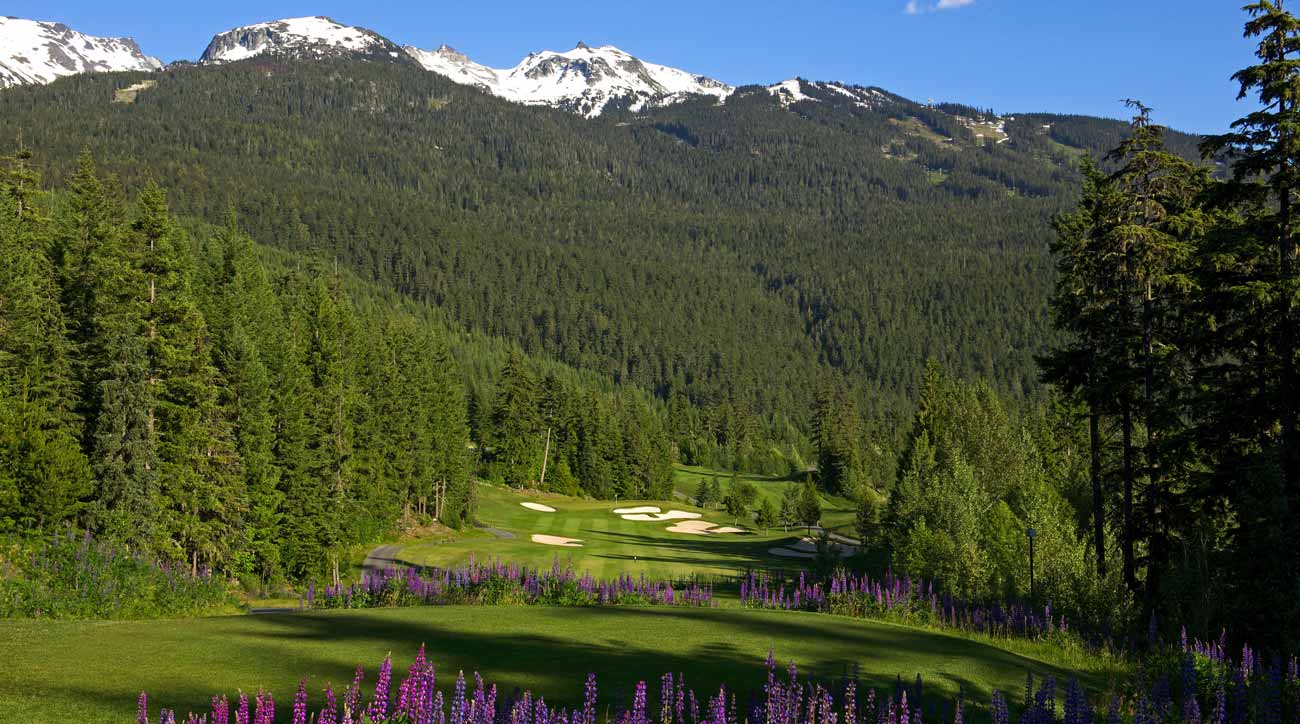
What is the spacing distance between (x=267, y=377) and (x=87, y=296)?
9370 mm

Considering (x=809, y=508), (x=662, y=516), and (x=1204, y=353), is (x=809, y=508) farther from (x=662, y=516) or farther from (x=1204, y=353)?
(x=1204, y=353)

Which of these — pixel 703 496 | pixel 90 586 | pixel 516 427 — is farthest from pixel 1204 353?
pixel 703 496

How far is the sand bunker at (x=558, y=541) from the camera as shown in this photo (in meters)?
59.6

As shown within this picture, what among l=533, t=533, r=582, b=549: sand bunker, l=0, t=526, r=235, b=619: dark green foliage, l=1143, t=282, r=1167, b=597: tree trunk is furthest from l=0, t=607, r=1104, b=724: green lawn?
l=533, t=533, r=582, b=549: sand bunker

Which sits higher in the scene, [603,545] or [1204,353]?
[1204,353]

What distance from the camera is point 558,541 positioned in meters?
62.6

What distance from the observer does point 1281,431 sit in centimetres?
2184

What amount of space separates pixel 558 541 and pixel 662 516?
73.6 ft

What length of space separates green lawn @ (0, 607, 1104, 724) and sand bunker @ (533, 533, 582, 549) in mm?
39993

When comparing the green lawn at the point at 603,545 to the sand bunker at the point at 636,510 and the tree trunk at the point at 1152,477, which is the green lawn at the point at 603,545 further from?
the tree trunk at the point at 1152,477

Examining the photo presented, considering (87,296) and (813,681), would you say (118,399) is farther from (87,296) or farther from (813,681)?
(813,681)

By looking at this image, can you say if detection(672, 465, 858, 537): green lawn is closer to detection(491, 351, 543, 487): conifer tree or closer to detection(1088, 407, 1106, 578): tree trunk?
detection(491, 351, 543, 487): conifer tree

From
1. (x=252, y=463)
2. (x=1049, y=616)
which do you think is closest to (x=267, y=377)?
(x=252, y=463)

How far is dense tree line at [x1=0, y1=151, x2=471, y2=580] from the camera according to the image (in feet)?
109
